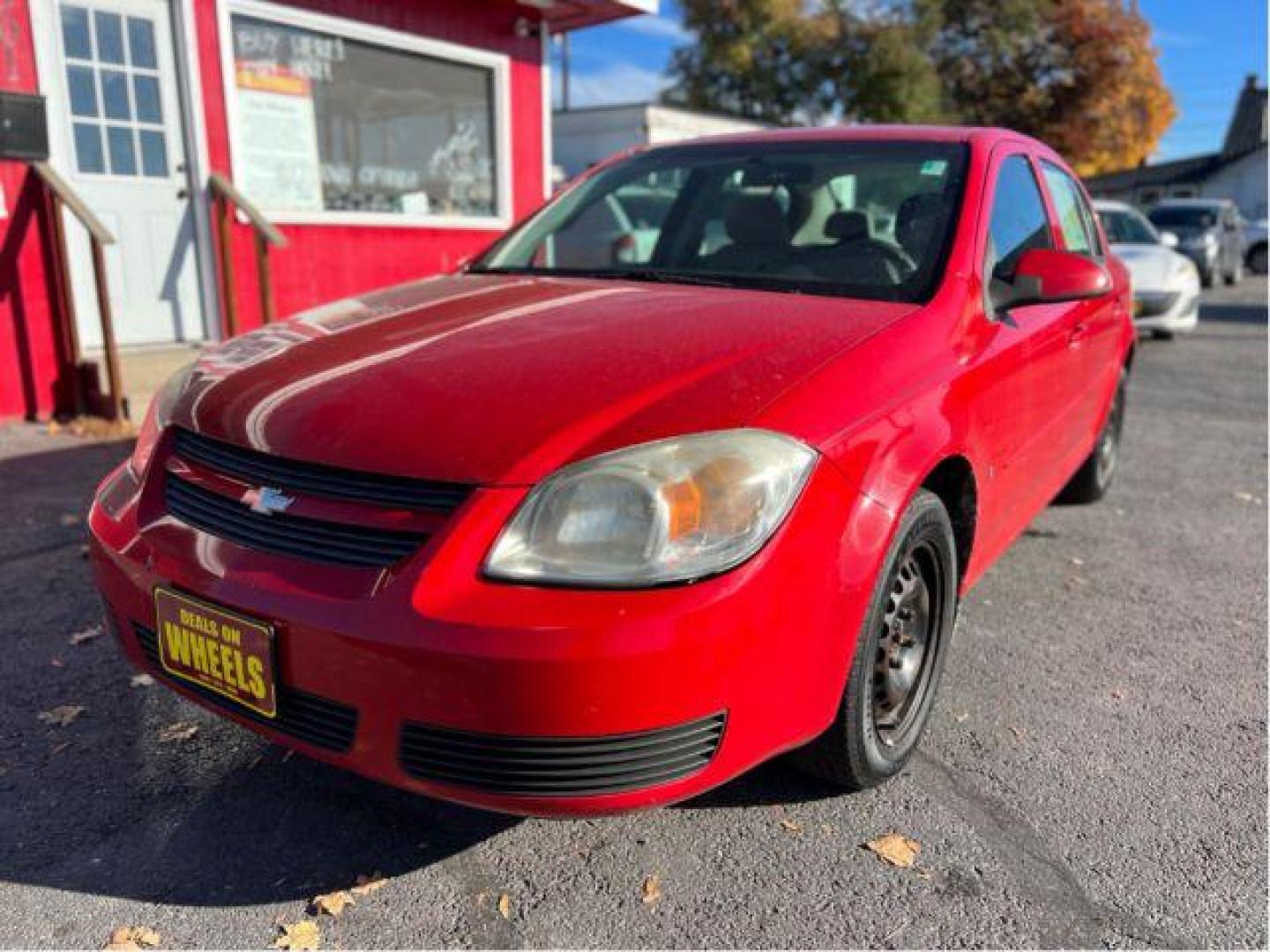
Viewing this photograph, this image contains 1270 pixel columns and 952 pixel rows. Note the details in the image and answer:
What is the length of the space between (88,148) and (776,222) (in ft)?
15.6

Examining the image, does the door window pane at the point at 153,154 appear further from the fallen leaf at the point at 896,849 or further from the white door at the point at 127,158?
the fallen leaf at the point at 896,849

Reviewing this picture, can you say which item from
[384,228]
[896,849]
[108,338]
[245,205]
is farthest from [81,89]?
[896,849]

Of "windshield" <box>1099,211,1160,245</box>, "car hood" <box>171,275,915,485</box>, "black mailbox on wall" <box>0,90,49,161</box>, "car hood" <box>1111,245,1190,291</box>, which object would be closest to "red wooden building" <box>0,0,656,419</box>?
"black mailbox on wall" <box>0,90,49,161</box>

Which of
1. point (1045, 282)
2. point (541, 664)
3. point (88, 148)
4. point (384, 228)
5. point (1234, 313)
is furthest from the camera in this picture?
point (1234, 313)

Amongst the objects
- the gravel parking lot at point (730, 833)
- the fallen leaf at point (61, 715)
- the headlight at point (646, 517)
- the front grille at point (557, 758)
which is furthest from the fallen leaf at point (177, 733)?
the headlight at point (646, 517)

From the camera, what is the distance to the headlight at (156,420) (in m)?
2.34

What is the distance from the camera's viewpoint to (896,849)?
2209 millimetres

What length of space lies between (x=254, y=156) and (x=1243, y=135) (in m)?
57.8

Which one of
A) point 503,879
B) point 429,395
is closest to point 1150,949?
point 503,879

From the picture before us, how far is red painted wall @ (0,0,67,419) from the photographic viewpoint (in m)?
5.53

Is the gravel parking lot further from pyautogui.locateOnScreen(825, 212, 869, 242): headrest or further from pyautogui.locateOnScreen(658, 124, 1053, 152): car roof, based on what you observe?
pyautogui.locateOnScreen(658, 124, 1053, 152): car roof

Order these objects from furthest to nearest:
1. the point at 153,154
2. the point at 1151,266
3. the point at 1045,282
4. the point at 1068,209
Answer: the point at 1151,266 < the point at 153,154 < the point at 1068,209 < the point at 1045,282

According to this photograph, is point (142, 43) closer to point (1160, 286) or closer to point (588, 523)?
point (588, 523)

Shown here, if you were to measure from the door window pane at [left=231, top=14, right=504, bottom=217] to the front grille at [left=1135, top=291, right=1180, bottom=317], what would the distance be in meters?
6.40
